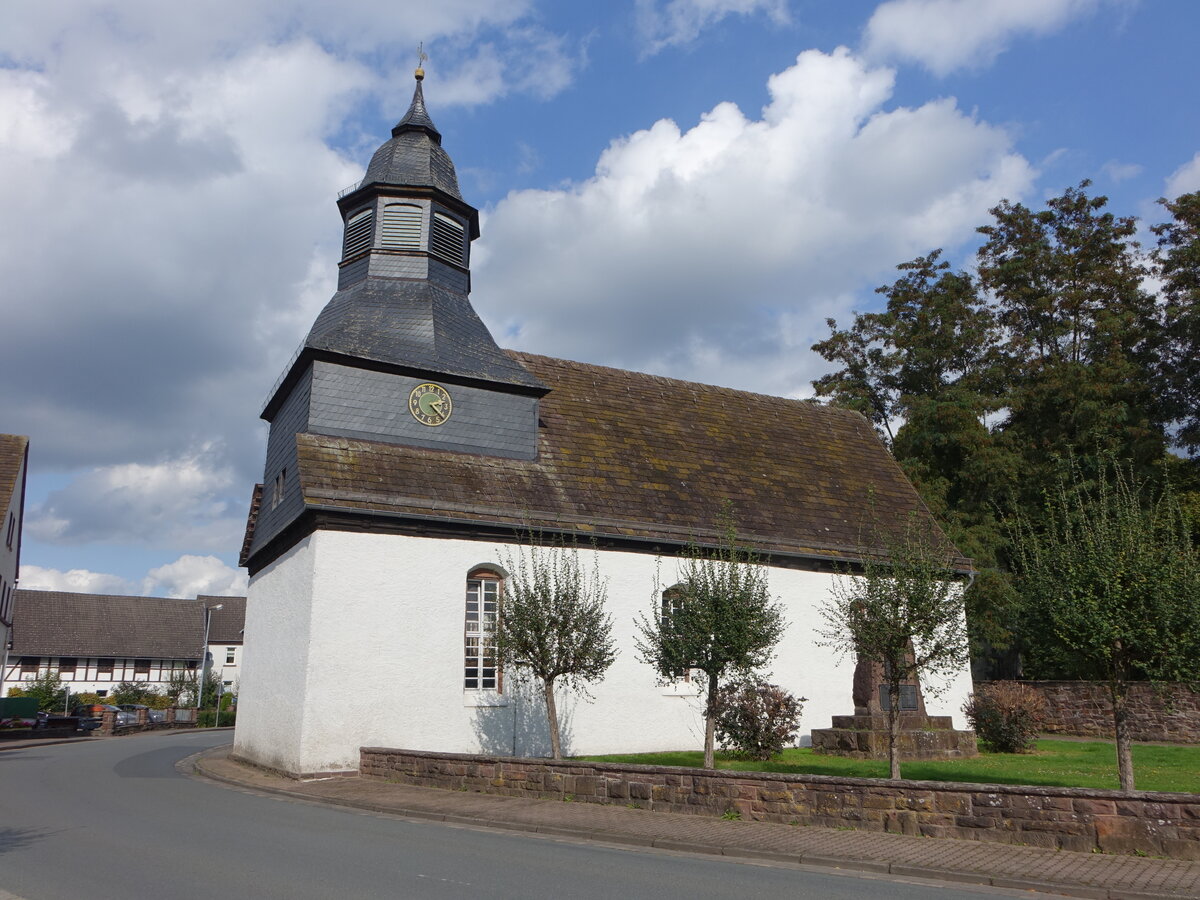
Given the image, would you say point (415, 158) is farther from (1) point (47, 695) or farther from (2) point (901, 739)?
(1) point (47, 695)

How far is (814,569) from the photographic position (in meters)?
21.5

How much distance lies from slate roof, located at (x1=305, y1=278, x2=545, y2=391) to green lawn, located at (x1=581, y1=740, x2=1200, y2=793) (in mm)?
8561

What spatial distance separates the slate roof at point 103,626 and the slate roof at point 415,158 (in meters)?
51.0

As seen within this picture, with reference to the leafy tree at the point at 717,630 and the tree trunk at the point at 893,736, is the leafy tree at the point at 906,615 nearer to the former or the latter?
the tree trunk at the point at 893,736

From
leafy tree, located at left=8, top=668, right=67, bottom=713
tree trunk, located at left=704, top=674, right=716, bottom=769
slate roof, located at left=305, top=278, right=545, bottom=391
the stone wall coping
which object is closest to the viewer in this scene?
the stone wall coping

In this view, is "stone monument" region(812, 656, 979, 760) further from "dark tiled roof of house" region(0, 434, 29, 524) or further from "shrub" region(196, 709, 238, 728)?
"shrub" region(196, 709, 238, 728)

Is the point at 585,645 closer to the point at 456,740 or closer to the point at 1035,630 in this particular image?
the point at 456,740

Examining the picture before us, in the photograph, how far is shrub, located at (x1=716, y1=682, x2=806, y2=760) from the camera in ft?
53.9

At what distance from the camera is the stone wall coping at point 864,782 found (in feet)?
30.2

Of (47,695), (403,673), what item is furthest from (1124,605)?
(47,695)

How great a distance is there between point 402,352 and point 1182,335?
25447 millimetres

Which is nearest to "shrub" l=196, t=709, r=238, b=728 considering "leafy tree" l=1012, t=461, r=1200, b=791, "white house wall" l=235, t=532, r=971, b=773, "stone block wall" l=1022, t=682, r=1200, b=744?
"white house wall" l=235, t=532, r=971, b=773

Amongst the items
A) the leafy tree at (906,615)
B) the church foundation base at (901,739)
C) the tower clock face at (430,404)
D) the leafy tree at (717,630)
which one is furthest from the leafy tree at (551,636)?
the church foundation base at (901,739)

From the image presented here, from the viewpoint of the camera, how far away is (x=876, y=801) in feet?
34.8
